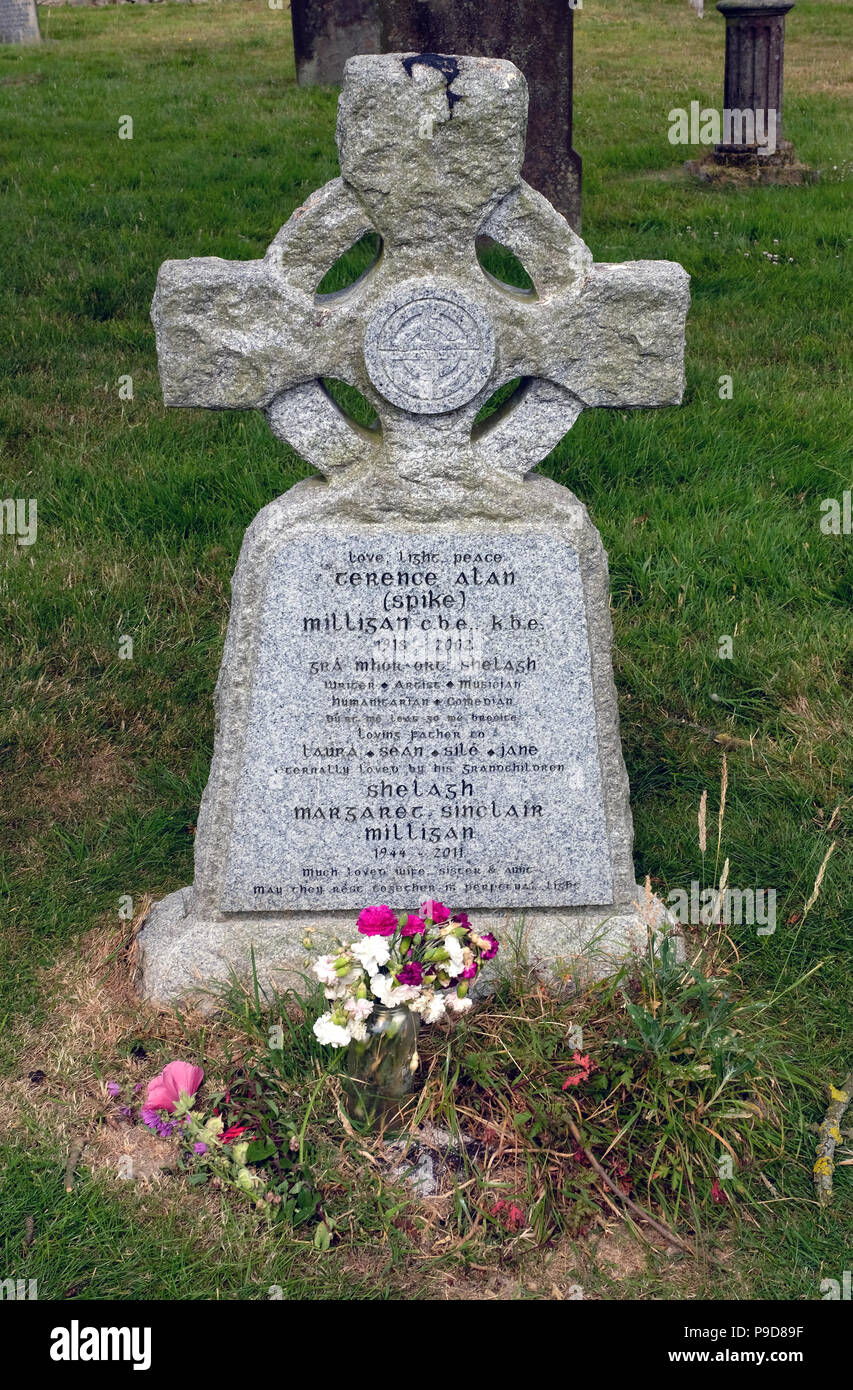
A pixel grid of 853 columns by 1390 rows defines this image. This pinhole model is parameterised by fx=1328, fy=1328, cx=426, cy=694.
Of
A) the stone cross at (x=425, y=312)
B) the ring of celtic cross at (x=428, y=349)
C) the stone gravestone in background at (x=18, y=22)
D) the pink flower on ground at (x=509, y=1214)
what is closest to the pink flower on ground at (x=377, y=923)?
the pink flower on ground at (x=509, y=1214)

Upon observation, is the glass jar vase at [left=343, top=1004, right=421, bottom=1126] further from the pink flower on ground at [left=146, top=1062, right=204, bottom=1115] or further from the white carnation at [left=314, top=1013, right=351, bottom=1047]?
the pink flower on ground at [left=146, top=1062, right=204, bottom=1115]

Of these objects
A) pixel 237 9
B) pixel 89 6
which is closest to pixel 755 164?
pixel 237 9

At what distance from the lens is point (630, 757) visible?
450 cm

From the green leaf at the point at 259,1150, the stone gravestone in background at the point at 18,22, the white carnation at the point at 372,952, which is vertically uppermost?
the stone gravestone in background at the point at 18,22

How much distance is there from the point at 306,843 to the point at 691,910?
1.17m

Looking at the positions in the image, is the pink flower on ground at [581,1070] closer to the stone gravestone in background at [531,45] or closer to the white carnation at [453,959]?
the white carnation at [453,959]

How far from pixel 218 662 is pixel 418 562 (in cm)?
172

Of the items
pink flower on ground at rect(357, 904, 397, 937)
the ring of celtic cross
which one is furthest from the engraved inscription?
pink flower on ground at rect(357, 904, 397, 937)

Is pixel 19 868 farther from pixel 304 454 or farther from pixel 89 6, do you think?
pixel 89 6

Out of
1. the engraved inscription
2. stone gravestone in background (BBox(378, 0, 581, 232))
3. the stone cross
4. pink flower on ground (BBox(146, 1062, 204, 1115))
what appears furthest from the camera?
stone gravestone in background (BBox(378, 0, 581, 232))

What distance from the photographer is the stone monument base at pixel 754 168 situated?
9641 millimetres

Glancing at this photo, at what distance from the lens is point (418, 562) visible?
3322 mm

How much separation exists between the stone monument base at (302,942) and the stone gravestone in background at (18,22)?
14.9 metres

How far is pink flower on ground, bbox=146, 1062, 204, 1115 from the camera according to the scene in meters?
3.22
